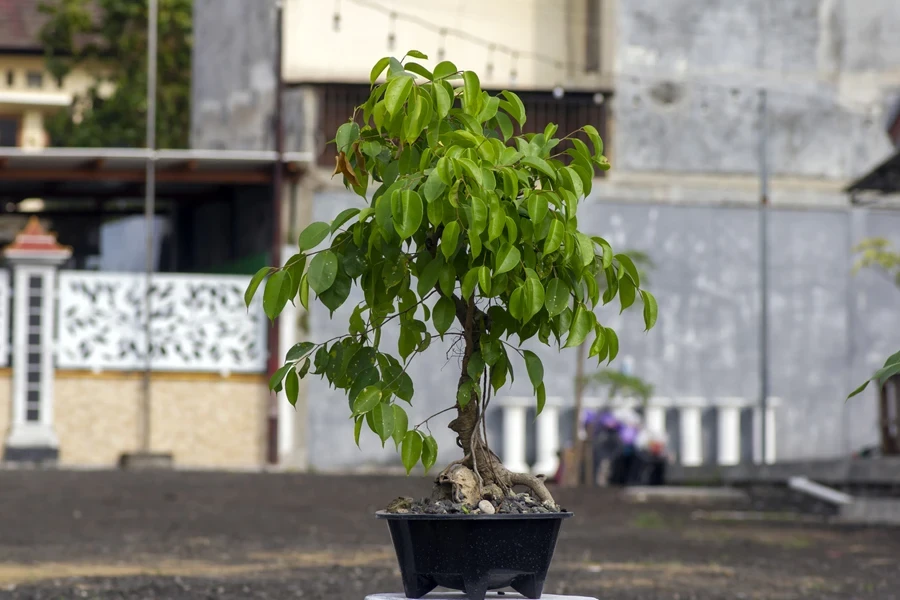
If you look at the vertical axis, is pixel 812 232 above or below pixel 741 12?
below

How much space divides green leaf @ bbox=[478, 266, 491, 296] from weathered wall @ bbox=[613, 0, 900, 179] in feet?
52.1

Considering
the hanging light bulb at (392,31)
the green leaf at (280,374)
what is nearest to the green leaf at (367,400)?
the green leaf at (280,374)

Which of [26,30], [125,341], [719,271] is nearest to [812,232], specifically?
[719,271]

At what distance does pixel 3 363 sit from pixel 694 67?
8.88m

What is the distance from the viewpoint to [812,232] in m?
19.2

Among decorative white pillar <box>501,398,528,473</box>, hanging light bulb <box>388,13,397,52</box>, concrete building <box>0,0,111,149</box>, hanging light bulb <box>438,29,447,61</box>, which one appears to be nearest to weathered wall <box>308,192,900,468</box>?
decorative white pillar <box>501,398,528,473</box>

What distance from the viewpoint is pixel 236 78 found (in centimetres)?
1912

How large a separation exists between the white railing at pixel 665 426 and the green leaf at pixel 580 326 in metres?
14.3

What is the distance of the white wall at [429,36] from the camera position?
1872 cm

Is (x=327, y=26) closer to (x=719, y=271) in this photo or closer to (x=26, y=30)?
(x=719, y=271)

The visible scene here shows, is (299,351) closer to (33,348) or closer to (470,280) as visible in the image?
(470,280)

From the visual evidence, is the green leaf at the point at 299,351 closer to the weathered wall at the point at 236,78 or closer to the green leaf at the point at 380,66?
the green leaf at the point at 380,66

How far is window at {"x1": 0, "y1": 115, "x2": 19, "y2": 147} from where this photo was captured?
44.6 metres

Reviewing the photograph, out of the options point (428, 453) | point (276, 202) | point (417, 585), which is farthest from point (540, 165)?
point (276, 202)
